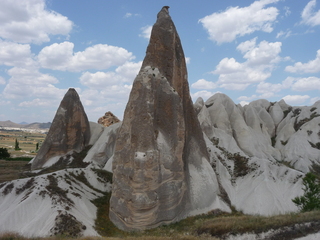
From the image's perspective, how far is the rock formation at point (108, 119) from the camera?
157 feet

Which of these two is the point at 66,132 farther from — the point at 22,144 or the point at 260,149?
the point at 22,144

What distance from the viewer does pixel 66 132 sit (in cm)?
3089

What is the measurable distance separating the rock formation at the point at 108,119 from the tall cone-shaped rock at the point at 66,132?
46.5 ft

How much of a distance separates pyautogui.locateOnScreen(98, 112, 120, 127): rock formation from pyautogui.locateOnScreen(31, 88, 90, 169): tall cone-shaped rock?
14.2 metres

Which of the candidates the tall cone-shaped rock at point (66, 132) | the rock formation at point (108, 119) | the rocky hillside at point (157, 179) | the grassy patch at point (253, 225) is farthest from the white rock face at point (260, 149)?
the rock formation at point (108, 119)

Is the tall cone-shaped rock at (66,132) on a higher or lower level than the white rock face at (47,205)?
higher

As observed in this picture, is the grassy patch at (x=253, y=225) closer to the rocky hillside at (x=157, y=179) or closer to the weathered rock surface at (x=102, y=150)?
the rocky hillside at (x=157, y=179)

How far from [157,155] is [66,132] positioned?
67.1 feet

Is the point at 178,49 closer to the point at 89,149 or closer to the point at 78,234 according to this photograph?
the point at 78,234

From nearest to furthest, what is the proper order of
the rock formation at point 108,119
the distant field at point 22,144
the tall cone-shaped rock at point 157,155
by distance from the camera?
1. the tall cone-shaped rock at point 157,155
2. the rock formation at point 108,119
3. the distant field at point 22,144

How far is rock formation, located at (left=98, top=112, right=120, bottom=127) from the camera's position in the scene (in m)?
47.9

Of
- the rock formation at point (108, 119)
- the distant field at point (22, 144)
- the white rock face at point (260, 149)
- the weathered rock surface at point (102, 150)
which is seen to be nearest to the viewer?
the white rock face at point (260, 149)

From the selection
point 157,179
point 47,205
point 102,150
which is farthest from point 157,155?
point 102,150

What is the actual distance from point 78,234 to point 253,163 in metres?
18.0
